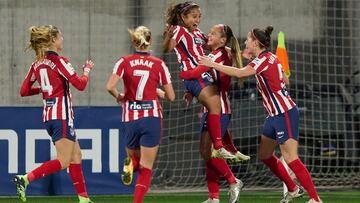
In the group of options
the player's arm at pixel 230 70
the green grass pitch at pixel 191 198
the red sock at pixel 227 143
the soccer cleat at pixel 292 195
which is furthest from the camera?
the green grass pitch at pixel 191 198

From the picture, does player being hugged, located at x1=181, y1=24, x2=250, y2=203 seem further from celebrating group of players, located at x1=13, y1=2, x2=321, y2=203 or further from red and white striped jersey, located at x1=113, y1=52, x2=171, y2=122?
red and white striped jersey, located at x1=113, y1=52, x2=171, y2=122

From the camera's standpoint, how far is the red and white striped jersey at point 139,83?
11055 millimetres

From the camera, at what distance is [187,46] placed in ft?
41.5

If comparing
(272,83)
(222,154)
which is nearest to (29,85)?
(222,154)

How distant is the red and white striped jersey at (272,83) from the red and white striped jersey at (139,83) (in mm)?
1305

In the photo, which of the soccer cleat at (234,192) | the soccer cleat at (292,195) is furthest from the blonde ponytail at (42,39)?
the soccer cleat at (292,195)

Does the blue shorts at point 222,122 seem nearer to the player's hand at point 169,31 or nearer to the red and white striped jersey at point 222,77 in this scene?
the red and white striped jersey at point 222,77

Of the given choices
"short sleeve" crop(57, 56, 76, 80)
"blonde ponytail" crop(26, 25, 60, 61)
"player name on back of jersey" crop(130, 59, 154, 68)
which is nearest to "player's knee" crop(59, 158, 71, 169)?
"short sleeve" crop(57, 56, 76, 80)

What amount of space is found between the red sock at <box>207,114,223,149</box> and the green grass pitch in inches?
81.3

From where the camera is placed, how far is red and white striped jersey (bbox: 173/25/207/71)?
496 inches

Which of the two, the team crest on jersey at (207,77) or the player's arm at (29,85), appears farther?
the team crest on jersey at (207,77)

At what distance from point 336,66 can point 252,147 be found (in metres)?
2.03

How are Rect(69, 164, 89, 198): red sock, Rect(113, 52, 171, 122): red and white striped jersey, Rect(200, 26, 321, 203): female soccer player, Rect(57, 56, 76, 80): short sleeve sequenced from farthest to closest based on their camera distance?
Rect(69, 164, 89, 198): red sock, Rect(57, 56, 76, 80): short sleeve, Rect(200, 26, 321, 203): female soccer player, Rect(113, 52, 171, 122): red and white striped jersey

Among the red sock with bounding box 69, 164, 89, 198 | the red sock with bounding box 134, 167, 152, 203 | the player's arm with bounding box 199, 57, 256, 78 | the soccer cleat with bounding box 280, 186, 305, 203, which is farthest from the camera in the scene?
the red sock with bounding box 69, 164, 89, 198
